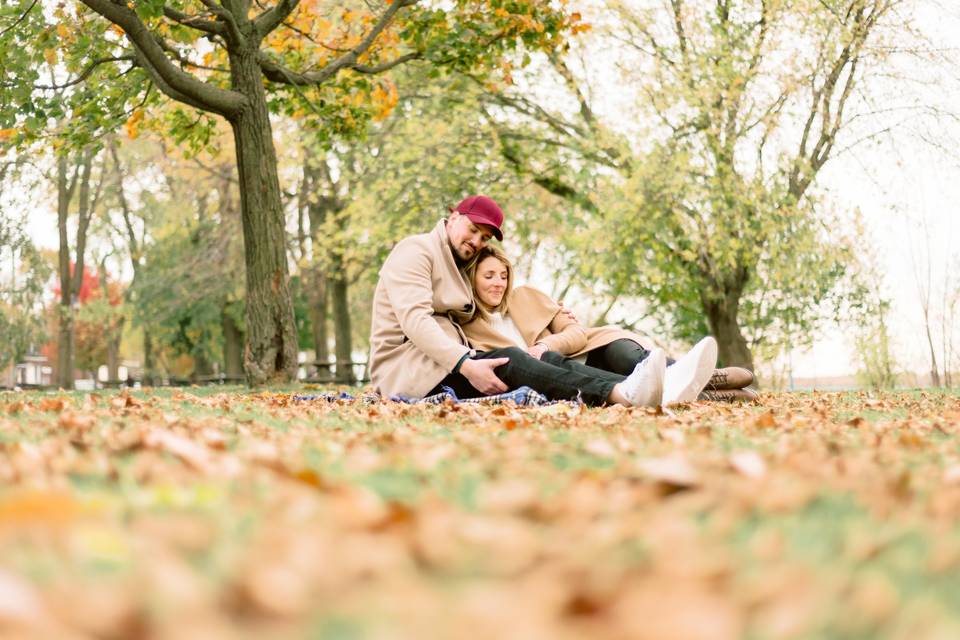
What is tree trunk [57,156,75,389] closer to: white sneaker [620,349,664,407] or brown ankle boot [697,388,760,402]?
brown ankle boot [697,388,760,402]

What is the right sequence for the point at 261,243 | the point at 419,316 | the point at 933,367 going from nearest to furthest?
1. the point at 419,316
2. the point at 261,243
3. the point at 933,367

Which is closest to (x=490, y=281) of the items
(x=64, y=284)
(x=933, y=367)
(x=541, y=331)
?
(x=541, y=331)

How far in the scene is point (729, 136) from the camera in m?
14.0

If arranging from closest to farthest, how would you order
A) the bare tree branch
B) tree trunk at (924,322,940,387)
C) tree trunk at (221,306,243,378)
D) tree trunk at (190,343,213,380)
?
1. the bare tree branch
2. tree trunk at (924,322,940,387)
3. tree trunk at (221,306,243,378)
4. tree trunk at (190,343,213,380)

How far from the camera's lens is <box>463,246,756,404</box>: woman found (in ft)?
20.7

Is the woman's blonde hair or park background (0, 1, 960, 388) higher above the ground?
park background (0, 1, 960, 388)

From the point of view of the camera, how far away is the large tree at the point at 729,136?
13742 millimetres

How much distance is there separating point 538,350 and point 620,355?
26.6 inches

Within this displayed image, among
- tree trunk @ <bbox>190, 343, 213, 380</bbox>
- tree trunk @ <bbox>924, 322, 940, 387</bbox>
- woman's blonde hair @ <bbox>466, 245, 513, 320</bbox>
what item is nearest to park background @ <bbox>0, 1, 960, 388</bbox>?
tree trunk @ <bbox>924, 322, 940, 387</bbox>

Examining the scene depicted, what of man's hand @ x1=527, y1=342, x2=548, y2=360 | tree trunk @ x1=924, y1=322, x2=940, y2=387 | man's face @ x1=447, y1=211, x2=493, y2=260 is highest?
man's face @ x1=447, y1=211, x2=493, y2=260

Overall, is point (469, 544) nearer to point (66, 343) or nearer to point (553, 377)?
point (553, 377)

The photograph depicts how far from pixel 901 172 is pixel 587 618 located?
1400cm

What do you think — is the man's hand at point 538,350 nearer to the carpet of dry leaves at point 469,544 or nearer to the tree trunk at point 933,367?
the carpet of dry leaves at point 469,544

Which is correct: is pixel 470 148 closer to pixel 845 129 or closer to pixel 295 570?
pixel 845 129
